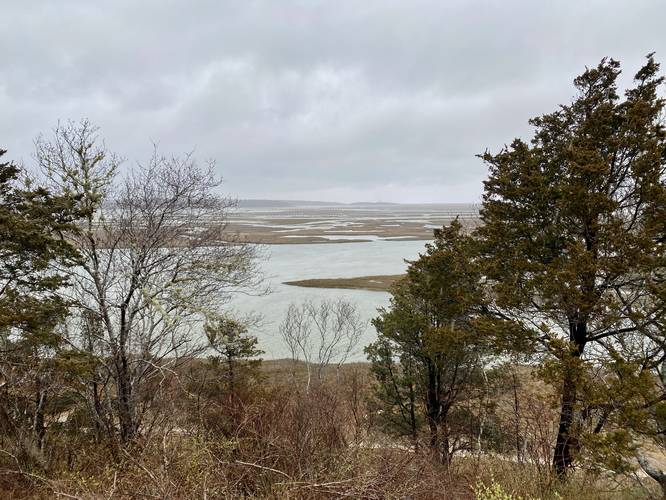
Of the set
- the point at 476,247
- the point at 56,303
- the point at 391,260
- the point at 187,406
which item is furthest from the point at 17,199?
the point at 391,260

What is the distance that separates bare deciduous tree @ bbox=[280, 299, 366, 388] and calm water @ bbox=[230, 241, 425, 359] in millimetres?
875

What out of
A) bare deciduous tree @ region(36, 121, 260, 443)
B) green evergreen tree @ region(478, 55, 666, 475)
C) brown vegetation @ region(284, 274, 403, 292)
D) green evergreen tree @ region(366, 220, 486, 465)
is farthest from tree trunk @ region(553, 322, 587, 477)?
brown vegetation @ region(284, 274, 403, 292)

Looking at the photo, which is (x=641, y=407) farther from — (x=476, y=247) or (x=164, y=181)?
(x=164, y=181)

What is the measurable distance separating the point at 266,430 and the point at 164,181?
26.2 ft

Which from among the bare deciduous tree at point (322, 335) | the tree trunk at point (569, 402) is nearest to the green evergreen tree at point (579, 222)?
the tree trunk at point (569, 402)

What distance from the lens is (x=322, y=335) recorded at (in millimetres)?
23984

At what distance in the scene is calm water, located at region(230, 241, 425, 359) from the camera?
2706 centimetres

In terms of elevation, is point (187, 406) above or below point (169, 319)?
below

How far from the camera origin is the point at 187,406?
1144cm

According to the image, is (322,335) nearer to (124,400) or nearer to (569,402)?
(124,400)

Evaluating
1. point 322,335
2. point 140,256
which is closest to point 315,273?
point 322,335

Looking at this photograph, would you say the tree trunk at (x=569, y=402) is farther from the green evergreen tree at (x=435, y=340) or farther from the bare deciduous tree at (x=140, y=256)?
the bare deciduous tree at (x=140, y=256)

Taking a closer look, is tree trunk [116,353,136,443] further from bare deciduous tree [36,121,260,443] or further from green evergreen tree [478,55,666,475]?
green evergreen tree [478,55,666,475]

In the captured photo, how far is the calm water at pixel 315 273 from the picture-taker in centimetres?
2706
